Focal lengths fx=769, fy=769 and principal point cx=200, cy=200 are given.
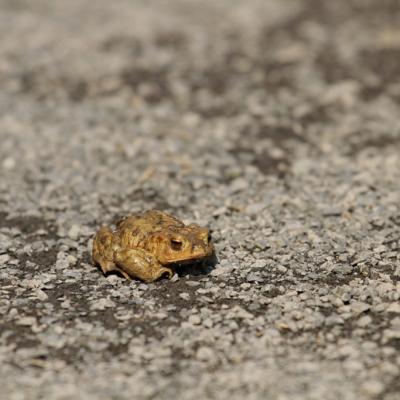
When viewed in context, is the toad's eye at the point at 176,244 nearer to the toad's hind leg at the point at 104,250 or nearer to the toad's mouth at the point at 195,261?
the toad's mouth at the point at 195,261

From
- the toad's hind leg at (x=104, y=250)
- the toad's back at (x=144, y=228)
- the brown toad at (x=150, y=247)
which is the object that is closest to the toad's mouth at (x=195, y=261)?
the brown toad at (x=150, y=247)

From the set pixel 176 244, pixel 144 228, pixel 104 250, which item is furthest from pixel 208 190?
pixel 176 244

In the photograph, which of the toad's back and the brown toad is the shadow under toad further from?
the toad's back

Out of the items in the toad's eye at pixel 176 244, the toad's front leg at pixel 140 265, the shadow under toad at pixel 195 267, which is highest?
the toad's eye at pixel 176 244

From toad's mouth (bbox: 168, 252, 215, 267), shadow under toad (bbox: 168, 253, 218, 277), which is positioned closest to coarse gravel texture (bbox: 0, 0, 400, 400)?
shadow under toad (bbox: 168, 253, 218, 277)

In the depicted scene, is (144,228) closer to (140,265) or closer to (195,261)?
(140,265)

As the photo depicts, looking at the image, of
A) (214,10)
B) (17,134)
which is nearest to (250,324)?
(17,134)
